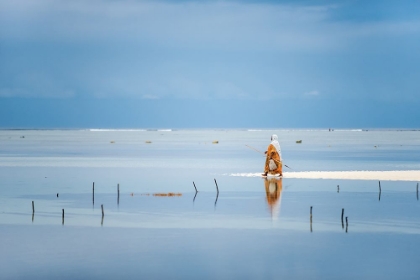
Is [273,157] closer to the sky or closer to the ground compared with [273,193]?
closer to the sky

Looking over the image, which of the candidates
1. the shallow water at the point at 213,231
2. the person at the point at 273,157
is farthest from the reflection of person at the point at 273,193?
the person at the point at 273,157

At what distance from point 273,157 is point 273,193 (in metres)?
3.20

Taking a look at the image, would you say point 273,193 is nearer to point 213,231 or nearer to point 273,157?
point 273,157

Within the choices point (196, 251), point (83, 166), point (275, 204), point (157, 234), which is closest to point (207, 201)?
point (275, 204)

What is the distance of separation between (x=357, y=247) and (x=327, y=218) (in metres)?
6.02

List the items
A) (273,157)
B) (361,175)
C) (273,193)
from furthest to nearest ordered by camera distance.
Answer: (361,175) → (273,157) → (273,193)

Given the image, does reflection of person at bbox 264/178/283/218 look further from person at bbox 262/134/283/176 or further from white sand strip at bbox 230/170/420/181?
white sand strip at bbox 230/170/420/181

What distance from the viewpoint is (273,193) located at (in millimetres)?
36500

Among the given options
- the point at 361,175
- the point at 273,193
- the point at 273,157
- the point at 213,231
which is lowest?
the point at 213,231

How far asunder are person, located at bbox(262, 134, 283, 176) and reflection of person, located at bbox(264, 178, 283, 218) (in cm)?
56

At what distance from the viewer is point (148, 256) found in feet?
71.1

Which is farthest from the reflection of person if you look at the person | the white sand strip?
the white sand strip

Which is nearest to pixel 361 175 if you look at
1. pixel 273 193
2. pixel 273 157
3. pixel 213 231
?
pixel 273 157

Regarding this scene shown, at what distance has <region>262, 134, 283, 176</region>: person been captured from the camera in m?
38.4
